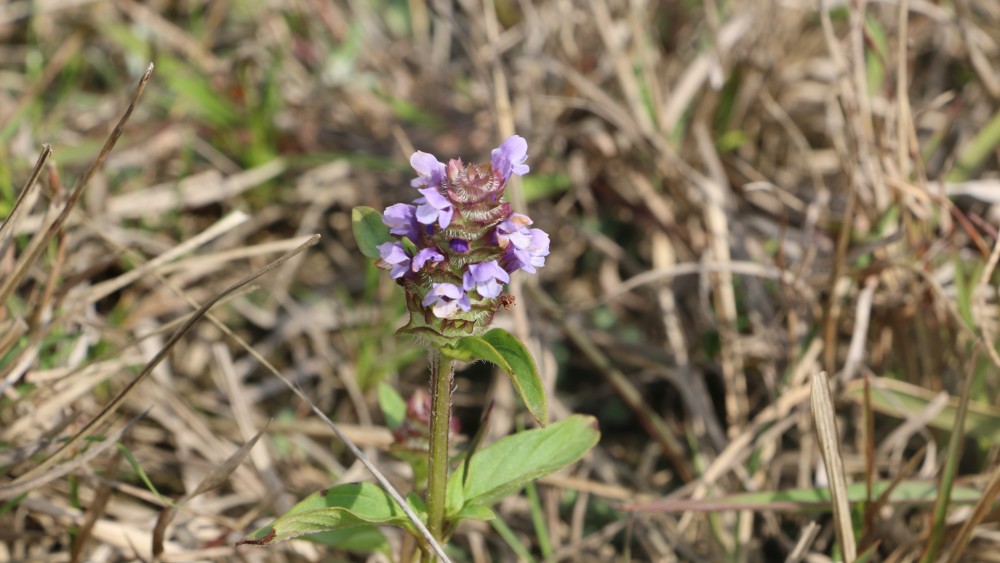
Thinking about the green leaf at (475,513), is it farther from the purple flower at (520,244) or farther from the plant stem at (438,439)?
the purple flower at (520,244)

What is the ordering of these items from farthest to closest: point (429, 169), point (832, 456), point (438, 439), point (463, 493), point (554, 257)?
point (554, 257) < point (832, 456) < point (463, 493) < point (438, 439) < point (429, 169)

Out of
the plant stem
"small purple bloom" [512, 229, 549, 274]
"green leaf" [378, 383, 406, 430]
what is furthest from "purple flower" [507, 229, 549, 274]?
"green leaf" [378, 383, 406, 430]

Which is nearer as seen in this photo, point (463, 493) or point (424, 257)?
point (424, 257)

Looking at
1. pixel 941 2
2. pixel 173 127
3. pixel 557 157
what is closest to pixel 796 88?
pixel 941 2

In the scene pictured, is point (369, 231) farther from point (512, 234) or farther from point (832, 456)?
point (832, 456)

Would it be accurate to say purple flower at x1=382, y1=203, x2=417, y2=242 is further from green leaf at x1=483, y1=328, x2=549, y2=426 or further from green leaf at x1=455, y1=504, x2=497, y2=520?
green leaf at x1=455, y1=504, x2=497, y2=520

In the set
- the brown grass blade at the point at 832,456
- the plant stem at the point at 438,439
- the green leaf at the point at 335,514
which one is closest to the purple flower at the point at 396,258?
the plant stem at the point at 438,439

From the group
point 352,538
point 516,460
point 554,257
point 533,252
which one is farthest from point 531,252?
point 554,257
